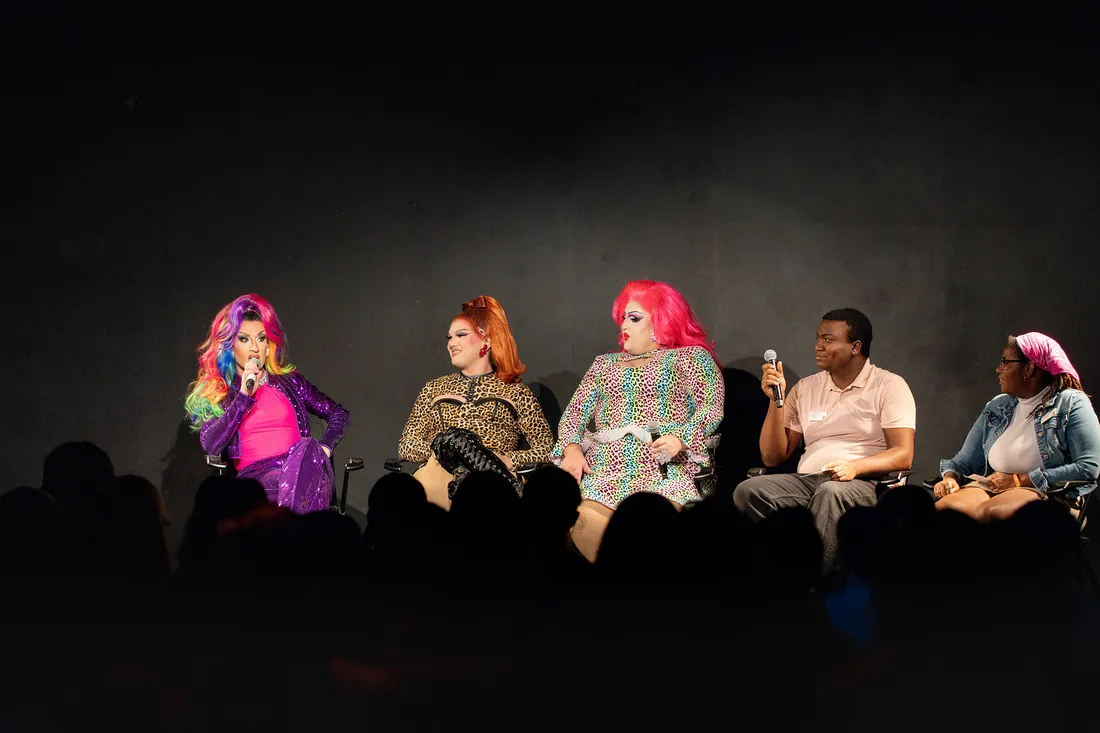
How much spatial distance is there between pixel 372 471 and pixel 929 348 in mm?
3330

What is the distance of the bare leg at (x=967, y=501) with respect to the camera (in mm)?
4062

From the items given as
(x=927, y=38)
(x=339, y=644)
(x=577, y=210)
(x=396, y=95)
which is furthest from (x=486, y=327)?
(x=927, y=38)

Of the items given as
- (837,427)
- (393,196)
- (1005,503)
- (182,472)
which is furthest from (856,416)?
(182,472)

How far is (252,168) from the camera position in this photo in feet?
19.1

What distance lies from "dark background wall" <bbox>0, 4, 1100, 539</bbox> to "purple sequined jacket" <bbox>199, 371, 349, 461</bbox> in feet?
2.29

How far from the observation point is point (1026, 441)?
4281 millimetres

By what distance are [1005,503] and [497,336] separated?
2581mm

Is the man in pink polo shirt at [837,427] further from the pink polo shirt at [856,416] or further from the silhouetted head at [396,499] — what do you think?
the silhouetted head at [396,499]

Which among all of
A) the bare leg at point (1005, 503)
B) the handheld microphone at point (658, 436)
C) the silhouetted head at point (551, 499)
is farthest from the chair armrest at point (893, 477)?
the silhouetted head at point (551, 499)

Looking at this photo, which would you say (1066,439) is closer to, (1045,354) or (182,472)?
(1045,354)

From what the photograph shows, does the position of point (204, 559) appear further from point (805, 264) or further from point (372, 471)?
point (805, 264)

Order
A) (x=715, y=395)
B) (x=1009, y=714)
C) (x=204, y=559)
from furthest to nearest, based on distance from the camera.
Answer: (x=715, y=395) → (x=204, y=559) → (x=1009, y=714)

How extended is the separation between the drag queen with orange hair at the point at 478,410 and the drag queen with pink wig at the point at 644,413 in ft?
0.73

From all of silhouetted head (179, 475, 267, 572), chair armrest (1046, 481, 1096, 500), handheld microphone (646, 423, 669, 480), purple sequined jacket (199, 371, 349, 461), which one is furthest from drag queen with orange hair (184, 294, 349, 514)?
chair armrest (1046, 481, 1096, 500)
